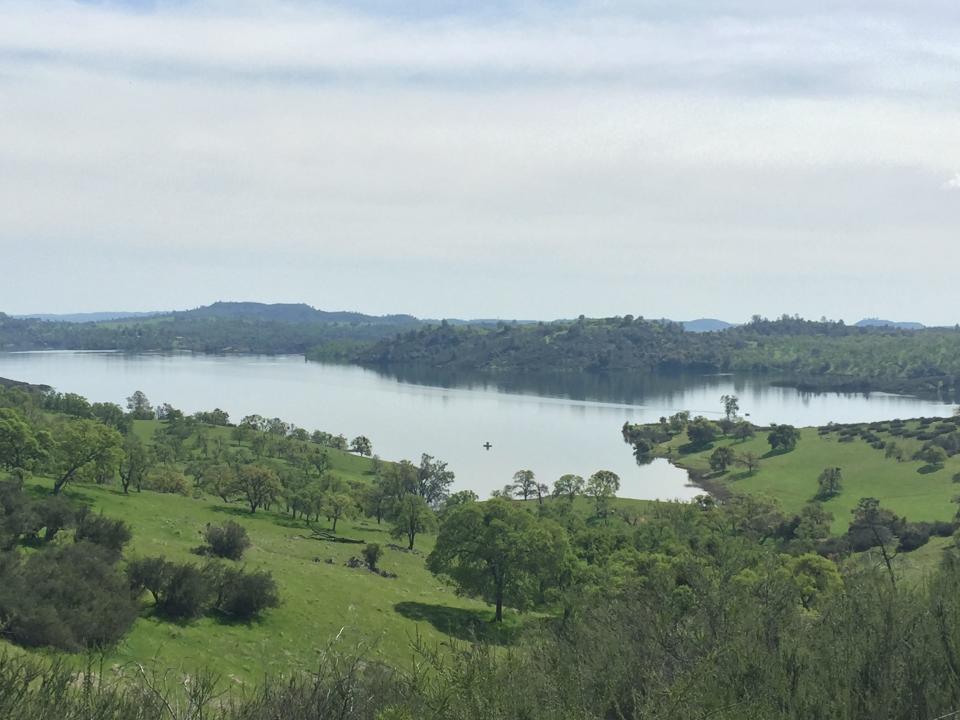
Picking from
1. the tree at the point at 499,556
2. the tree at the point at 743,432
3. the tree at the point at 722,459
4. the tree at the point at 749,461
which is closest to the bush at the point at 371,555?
the tree at the point at 499,556

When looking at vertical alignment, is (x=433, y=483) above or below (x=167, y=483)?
below

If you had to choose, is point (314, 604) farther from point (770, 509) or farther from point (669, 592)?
point (770, 509)

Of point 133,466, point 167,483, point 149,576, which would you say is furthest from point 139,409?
point 149,576

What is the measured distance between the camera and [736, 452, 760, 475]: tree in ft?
367

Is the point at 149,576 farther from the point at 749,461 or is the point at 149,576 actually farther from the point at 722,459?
the point at 749,461

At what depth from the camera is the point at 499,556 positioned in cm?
3862

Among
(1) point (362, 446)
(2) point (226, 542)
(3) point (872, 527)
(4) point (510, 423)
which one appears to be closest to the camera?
(2) point (226, 542)

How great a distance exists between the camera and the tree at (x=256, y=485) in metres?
58.1

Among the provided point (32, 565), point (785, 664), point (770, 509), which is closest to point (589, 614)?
point (785, 664)

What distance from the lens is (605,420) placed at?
549 ft

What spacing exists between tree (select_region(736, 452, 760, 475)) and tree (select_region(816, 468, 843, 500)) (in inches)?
557

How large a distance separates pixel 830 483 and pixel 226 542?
8001cm

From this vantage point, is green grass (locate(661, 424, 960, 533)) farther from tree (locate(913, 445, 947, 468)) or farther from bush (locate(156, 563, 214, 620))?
bush (locate(156, 563, 214, 620))

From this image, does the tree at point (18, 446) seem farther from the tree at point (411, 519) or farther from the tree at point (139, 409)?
the tree at point (139, 409)
